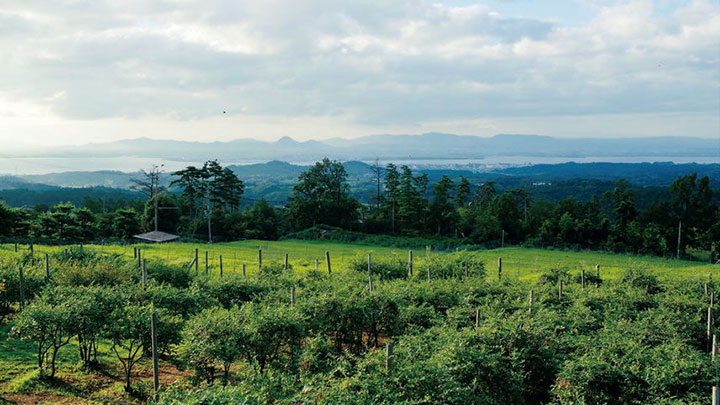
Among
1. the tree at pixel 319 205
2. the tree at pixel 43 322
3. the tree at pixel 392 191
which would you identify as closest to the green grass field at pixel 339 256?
the tree at pixel 319 205

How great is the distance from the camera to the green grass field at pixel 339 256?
33.6m

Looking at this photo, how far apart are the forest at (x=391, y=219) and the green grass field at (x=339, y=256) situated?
467 centimetres

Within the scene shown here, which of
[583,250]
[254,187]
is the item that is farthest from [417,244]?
[254,187]

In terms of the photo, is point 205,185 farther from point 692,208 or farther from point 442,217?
point 692,208

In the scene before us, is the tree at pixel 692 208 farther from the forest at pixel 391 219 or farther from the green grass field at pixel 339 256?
the green grass field at pixel 339 256

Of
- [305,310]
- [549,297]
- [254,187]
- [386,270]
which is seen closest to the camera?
[305,310]

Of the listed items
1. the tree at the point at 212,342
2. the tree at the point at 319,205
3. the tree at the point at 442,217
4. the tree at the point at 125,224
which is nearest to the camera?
the tree at the point at 212,342

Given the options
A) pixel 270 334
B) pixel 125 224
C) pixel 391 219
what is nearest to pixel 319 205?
pixel 391 219

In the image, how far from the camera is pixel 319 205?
203ft

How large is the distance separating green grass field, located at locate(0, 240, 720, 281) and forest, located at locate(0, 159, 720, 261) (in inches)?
184

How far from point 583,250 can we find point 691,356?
42757 millimetres

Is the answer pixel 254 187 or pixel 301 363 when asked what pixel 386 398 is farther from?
pixel 254 187

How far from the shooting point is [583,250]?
48656 millimetres

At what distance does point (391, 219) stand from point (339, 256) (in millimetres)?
21354
